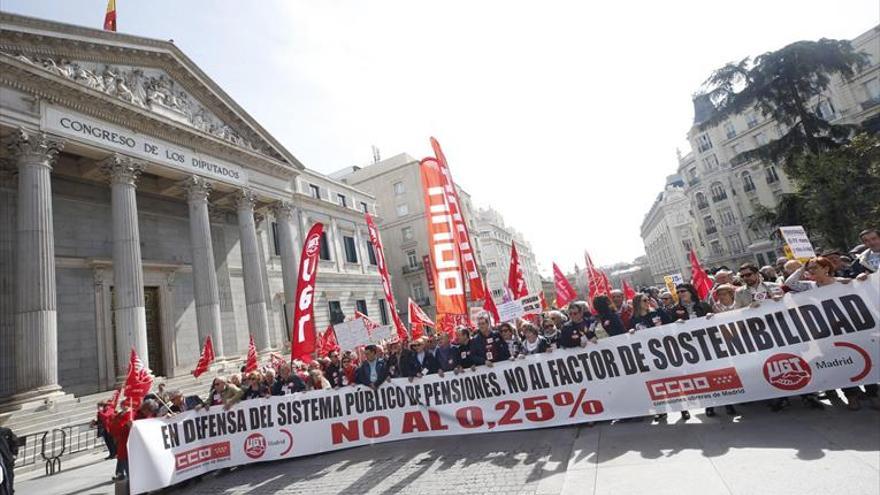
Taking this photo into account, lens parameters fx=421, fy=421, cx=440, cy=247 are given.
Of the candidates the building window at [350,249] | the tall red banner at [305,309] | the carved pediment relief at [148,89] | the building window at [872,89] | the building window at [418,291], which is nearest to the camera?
the tall red banner at [305,309]

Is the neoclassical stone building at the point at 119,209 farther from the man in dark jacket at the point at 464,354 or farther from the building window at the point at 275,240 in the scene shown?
the man in dark jacket at the point at 464,354

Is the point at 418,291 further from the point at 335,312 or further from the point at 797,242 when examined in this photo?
the point at 797,242

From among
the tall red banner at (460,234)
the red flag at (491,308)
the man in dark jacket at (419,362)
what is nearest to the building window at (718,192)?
the red flag at (491,308)

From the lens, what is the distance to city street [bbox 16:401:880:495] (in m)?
3.66

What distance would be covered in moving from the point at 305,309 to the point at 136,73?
14.7 metres

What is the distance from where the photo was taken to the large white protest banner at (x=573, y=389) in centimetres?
496

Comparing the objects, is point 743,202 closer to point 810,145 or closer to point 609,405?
point 810,145

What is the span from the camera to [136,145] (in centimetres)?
1614

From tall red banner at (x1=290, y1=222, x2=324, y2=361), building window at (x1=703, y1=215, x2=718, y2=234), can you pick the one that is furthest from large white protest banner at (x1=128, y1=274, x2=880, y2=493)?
building window at (x1=703, y1=215, x2=718, y2=234)

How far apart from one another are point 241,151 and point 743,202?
2233 inches

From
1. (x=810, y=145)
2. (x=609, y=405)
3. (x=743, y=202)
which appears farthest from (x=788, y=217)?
(x=743, y=202)

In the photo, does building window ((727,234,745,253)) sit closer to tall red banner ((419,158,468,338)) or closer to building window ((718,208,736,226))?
building window ((718,208,736,226))

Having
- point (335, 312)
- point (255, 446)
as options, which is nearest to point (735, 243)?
point (335, 312)

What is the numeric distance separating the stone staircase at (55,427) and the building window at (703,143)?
66.2 metres
